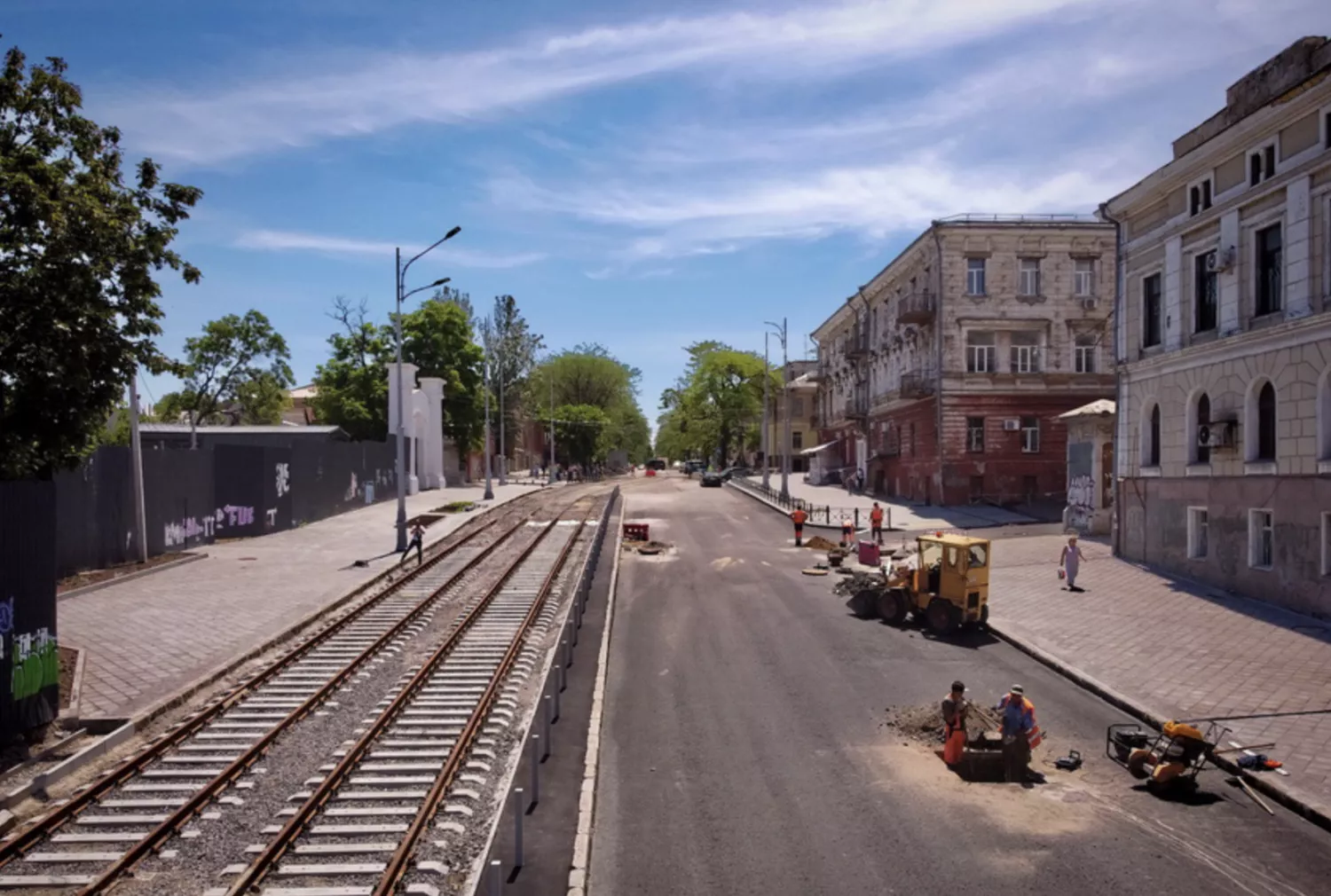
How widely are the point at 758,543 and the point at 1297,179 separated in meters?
20.2

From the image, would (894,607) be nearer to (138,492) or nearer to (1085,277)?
(138,492)

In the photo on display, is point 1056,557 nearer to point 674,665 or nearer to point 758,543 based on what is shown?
point 758,543

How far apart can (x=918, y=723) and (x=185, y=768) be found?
9276mm

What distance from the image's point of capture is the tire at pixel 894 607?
20703 mm

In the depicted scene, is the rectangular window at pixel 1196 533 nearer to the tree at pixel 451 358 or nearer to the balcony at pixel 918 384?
the balcony at pixel 918 384

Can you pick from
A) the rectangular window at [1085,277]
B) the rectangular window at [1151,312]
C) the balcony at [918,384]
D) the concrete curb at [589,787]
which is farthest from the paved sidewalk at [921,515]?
the concrete curb at [589,787]

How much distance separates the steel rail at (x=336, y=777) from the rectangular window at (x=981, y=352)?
3224cm

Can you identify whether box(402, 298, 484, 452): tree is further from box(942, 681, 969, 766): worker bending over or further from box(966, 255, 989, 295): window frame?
box(942, 681, 969, 766): worker bending over

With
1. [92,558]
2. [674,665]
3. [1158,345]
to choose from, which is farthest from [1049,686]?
[92,558]

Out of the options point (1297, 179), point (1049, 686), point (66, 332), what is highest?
point (1297, 179)

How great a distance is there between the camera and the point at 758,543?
35.3 m

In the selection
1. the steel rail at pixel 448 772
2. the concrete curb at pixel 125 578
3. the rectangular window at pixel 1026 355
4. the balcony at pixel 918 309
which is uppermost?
the balcony at pixel 918 309

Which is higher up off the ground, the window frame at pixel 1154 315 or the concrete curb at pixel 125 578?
the window frame at pixel 1154 315

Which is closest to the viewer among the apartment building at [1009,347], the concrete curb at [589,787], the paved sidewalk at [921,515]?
the concrete curb at [589,787]
